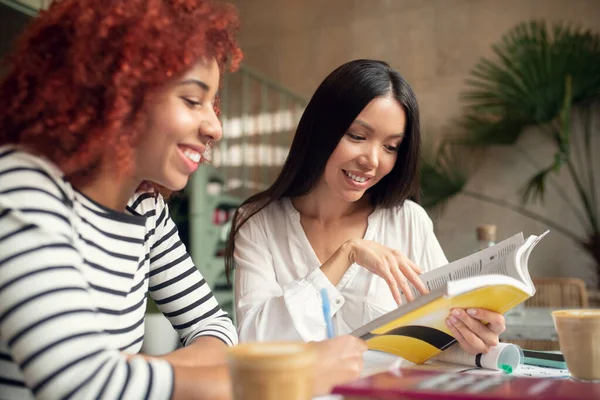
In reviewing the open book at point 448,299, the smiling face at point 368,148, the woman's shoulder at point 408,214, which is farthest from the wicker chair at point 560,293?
the open book at point 448,299

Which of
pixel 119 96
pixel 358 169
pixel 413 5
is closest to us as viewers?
pixel 119 96

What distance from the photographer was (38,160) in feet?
2.56

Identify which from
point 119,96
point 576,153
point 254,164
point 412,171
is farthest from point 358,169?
point 254,164

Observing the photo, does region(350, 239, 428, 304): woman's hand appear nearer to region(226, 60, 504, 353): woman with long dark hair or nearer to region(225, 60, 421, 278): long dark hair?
region(226, 60, 504, 353): woman with long dark hair

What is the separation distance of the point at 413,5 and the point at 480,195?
5.79 ft

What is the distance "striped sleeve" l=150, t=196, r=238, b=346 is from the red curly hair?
0.29m

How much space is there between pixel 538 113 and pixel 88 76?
3806mm

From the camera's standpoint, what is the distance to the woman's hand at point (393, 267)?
1.15 metres

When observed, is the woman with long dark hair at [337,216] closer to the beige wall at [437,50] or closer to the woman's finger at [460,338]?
the woman's finger at [460,338]

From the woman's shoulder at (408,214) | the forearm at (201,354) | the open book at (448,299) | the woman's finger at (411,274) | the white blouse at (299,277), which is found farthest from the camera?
the woman's shoulder at (408,214)

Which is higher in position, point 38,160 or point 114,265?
point 38,160

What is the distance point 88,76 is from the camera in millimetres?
771

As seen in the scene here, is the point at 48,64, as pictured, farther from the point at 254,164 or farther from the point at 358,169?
the point at 254,164

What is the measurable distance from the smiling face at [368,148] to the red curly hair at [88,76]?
0.77 metres
